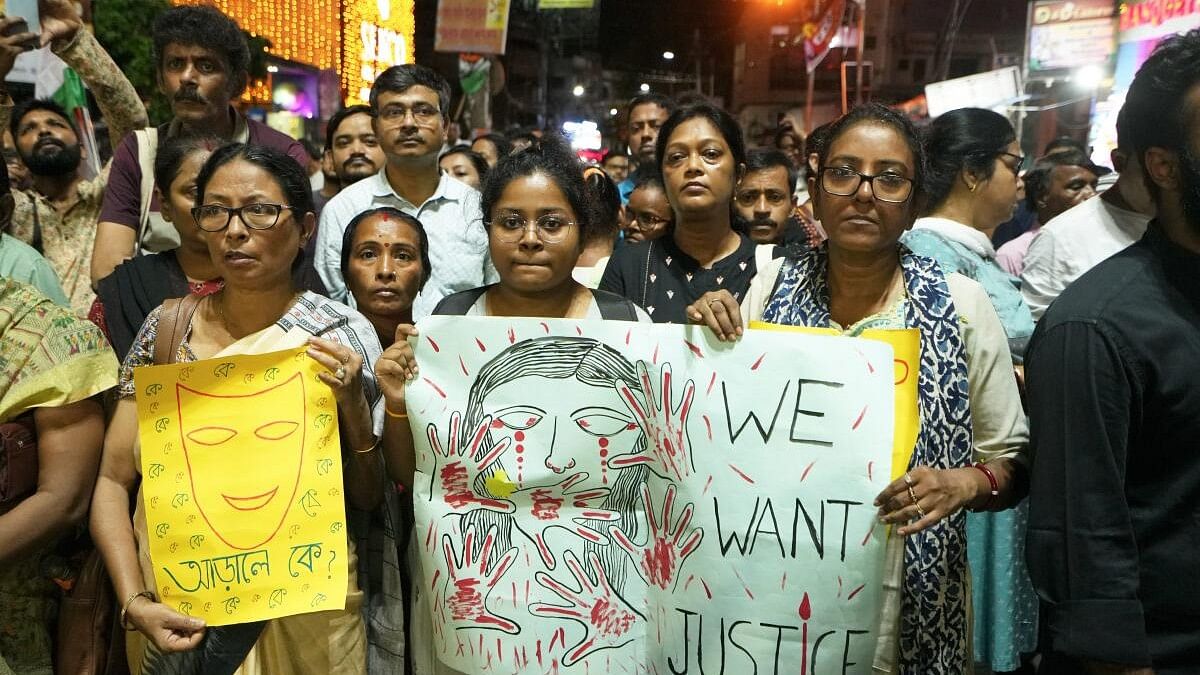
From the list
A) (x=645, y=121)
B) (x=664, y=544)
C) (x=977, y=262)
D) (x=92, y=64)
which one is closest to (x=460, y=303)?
(x=664, y=544)

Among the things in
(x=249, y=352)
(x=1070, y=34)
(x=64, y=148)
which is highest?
(x=1070, y=34)

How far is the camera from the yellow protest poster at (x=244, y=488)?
6.38 ft

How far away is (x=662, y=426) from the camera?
187cm

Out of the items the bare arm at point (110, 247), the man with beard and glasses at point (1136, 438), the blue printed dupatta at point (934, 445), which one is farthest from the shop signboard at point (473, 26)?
the man with beard and glasses at point (1136, 438)

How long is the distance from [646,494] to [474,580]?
17.6 inches

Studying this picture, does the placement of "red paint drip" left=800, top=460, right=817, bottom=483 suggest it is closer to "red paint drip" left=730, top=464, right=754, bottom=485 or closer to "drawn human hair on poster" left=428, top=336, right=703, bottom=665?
"red paint drip" left=730, top=464, right=754, bottom=485

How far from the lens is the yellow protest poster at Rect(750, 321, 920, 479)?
1.81m

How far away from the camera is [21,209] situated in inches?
152

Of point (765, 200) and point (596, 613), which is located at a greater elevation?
point (765, 200)

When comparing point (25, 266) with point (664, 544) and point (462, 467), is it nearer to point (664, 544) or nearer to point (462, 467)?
point (462, 467)

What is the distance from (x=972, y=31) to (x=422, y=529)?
37.3 meters

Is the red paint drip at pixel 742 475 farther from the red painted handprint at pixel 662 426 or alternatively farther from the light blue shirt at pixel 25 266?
the light blue shirt at pixel 25 266

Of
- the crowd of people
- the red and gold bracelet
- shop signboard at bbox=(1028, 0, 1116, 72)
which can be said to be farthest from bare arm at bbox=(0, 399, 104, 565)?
shop signboard at bbox=(1028, 0, 1116, 72)

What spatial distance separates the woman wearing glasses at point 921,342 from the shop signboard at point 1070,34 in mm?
13054
